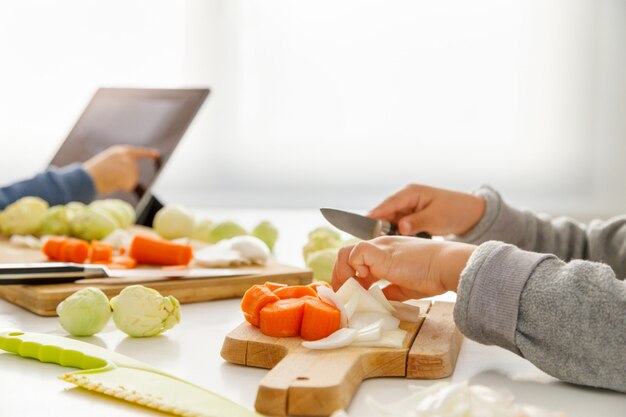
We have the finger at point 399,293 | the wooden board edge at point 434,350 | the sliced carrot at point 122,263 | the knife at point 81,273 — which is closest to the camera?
the wooden board edge at point 434,350

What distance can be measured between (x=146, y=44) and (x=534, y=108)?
1865 millimetres

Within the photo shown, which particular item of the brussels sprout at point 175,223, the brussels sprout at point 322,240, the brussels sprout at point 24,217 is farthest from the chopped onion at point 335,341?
the brussels sprout at point 24,217

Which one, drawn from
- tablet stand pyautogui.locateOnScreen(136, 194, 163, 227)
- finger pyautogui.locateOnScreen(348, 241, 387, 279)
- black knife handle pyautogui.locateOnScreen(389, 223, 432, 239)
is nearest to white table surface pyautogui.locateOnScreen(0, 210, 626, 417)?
finger pyautogui.locateOnScreen(348, 241, 387, 279)

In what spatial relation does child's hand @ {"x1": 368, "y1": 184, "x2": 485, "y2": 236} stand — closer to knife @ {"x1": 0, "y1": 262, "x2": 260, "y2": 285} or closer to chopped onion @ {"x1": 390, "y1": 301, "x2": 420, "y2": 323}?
knife @ {"x1": 0, "y1": 262, "x2": 260, "y2": 285}

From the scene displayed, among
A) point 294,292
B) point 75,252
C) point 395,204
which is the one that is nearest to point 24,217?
point 75,252

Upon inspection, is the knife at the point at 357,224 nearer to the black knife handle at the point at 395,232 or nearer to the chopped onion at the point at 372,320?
the black knife handle at the point at 395,232

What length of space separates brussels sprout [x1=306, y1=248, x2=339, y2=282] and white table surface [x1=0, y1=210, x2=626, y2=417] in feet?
0.93

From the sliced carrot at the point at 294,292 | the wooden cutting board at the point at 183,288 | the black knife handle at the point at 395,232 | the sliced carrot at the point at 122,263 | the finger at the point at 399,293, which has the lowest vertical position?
the wooden cutting board at the point at 183,288

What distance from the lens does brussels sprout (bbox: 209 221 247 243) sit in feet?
5.91

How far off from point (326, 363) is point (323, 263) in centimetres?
61

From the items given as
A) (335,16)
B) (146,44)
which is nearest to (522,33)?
(335,16)

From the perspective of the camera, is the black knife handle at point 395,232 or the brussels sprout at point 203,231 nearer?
the black knife handle at point 395,232

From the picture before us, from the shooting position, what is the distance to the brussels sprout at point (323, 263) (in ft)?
4.82

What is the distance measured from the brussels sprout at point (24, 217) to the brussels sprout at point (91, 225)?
11 cm
